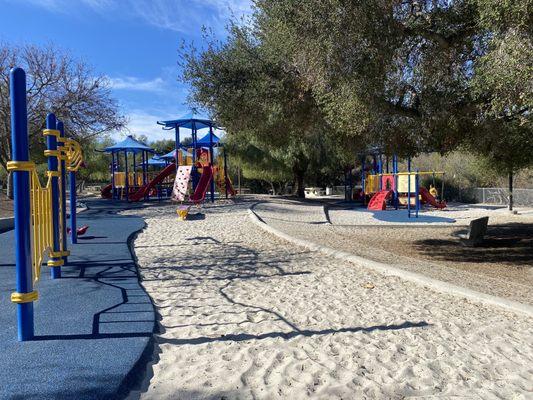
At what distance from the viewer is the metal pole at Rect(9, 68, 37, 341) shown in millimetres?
4094

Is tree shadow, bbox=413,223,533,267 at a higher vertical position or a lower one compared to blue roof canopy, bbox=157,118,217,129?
lower

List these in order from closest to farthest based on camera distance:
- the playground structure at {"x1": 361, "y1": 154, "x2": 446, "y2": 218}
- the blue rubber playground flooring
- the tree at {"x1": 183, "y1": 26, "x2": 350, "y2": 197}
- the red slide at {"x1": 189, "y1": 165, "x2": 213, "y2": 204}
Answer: the blue rubber playground flooring → the tree at {"x1": 183, "y1": 26, "x2": 350, "y2": 197} → the red slide at {"x1": 189, "y1": 165, "x2": 213, "y2": 204} → the playground structure at {"x1": 361, "y1": 154, "x2": 446, "y2": 218}

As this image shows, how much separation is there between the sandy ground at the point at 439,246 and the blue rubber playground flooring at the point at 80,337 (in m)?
5.07

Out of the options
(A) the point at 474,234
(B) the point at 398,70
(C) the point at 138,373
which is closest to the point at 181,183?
(A) the point at 474,234

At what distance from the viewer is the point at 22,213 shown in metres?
4.17

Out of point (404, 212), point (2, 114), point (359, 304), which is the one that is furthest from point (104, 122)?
point (359, 304)

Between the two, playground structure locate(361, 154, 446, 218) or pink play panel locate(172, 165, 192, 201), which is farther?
playground structure locate(361, 154, 446, 218)

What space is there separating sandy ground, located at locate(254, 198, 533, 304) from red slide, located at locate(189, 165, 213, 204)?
9.93 ft

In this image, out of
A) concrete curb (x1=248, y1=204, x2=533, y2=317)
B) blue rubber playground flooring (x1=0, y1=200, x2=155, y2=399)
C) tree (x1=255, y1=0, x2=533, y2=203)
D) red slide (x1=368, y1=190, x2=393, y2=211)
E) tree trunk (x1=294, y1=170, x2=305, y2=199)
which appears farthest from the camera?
tree trunk (x1=294, y1=170, x2=305, y2=199)

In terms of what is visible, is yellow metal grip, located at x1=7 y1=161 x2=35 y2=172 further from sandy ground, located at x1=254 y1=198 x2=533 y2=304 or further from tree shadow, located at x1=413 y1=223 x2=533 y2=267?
tree shadow, located at x1=413 y1=223 x2=533 y2=267

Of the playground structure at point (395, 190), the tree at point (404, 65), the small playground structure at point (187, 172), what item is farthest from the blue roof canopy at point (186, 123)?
the tree at point (404, 65)

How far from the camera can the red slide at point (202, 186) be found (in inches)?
857

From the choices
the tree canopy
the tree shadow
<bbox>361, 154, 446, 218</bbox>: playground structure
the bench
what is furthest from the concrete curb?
<bbox>361, 154, 446, 218</bbox>: playground structure

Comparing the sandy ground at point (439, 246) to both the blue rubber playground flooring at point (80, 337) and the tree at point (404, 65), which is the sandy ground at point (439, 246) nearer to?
the tree at point (404, 65)
